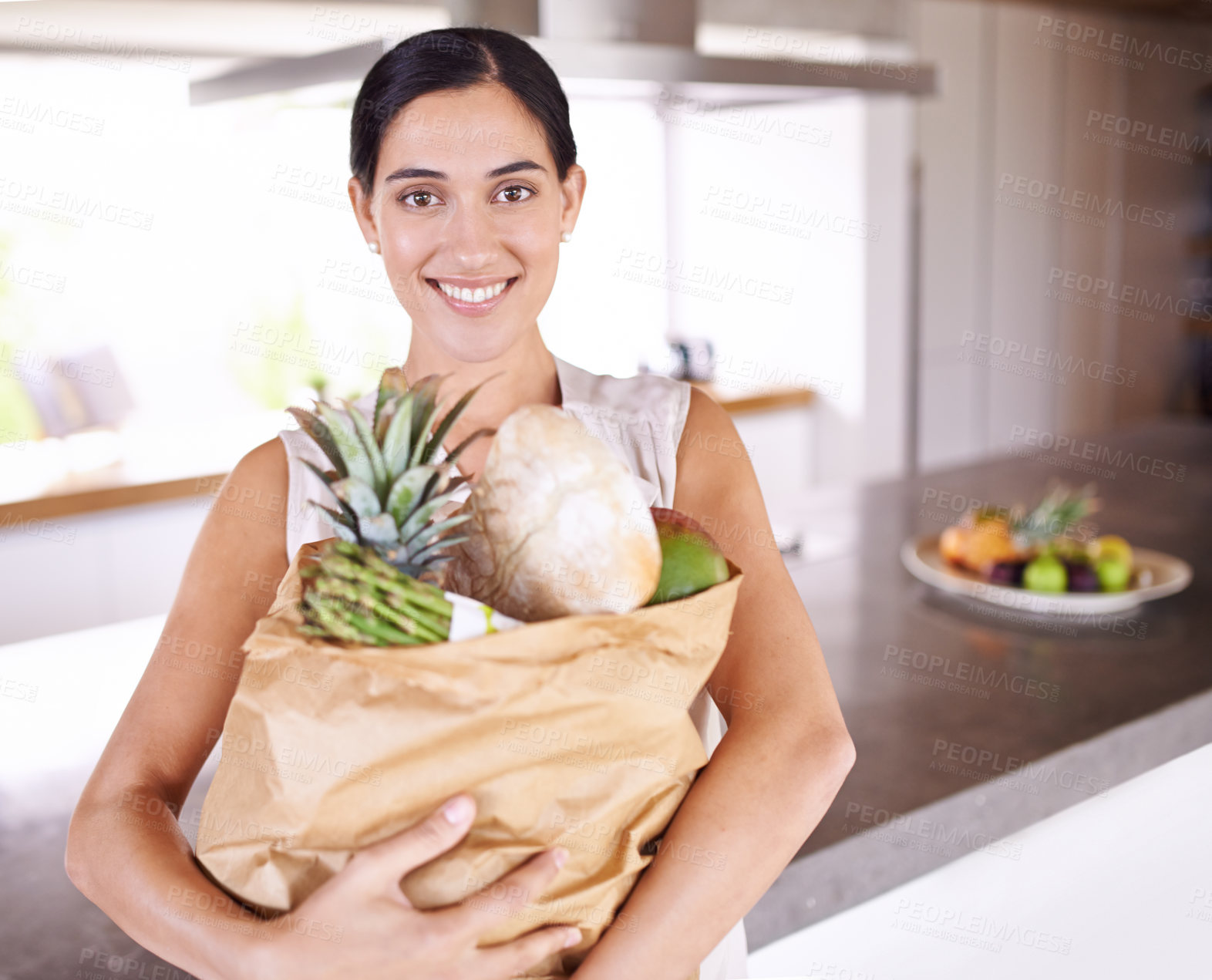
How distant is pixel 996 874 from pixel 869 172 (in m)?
3.96

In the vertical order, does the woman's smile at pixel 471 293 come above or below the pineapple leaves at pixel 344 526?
above

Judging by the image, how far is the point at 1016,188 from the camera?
17.6ft

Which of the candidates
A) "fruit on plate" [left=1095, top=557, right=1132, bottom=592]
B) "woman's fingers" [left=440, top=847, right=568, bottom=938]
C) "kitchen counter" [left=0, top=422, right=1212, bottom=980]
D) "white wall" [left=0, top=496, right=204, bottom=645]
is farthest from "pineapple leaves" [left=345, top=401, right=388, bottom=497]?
"white wall" [left=0, top=496, right=204, bottom=645]

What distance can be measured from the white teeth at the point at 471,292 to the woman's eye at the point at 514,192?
0.08 metres

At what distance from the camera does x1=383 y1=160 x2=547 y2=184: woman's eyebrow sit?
925mm

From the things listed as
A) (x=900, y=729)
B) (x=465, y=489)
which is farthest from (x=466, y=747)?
(x=900, y=729)

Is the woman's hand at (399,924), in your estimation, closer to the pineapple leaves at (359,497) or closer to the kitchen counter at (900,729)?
the pineapple leaves at (359,497)

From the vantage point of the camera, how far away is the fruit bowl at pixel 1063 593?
1.98 meters

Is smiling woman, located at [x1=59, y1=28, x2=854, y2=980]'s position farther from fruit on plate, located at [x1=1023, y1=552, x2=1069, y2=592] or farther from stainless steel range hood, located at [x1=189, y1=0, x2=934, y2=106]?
fruit on plate, located at [x1=1023, y1=552, x2=1069, y2=592]

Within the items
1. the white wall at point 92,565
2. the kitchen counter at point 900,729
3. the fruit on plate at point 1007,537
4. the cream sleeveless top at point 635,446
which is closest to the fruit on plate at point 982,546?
the fruit on plate at point 1007,537

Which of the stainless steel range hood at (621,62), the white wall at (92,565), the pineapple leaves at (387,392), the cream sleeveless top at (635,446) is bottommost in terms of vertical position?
the white wall at (92,565)

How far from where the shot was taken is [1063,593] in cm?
201

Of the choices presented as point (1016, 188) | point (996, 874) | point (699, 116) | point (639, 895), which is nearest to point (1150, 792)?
point (996, 874)

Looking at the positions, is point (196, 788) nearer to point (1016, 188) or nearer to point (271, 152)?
point (271, 152)
